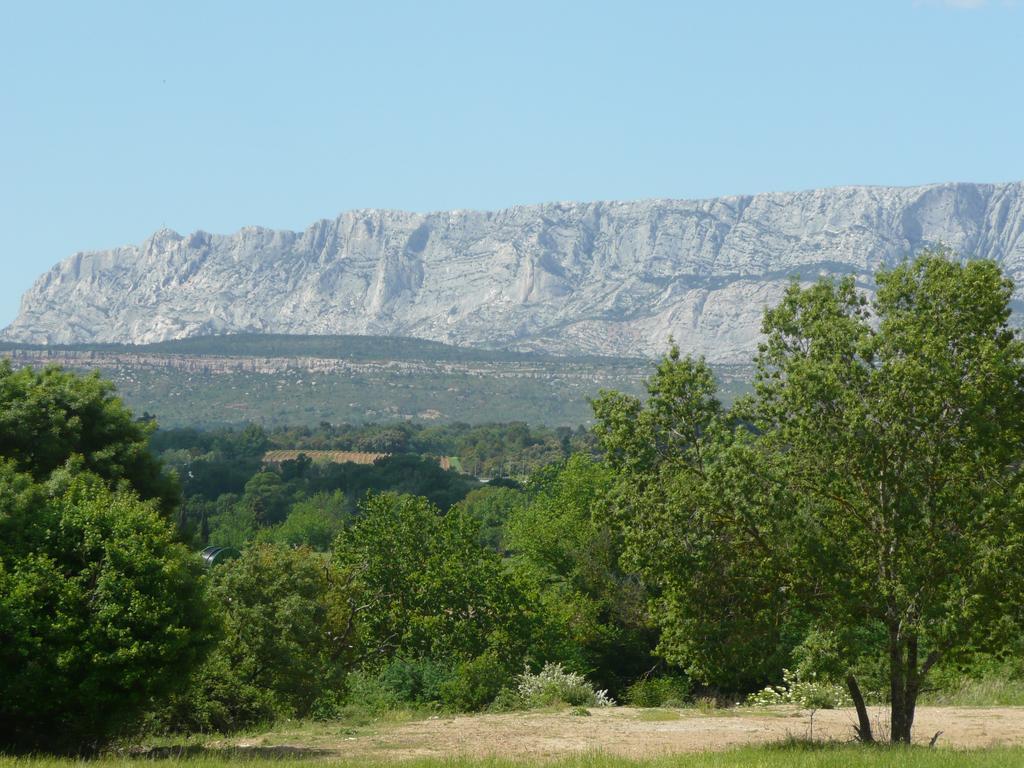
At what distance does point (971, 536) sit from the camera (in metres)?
21.4

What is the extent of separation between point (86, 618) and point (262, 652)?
9.42m

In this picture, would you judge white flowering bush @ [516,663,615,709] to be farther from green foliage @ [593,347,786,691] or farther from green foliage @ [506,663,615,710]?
green foliage @ [593,347,786,691]

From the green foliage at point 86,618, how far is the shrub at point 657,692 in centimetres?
2079

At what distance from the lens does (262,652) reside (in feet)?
103

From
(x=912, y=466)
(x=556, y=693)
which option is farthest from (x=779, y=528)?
(x=556, y=693)

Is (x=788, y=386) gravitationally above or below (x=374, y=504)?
above

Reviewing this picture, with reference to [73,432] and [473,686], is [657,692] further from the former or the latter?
[73,432]

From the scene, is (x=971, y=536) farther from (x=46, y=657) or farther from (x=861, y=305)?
(x=46, y=657)

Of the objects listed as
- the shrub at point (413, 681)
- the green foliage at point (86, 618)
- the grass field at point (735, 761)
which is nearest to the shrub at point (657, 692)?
the shrub at point (413, 681)

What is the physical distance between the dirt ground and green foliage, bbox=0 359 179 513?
7532mm

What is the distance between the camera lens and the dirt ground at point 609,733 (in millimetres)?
23891

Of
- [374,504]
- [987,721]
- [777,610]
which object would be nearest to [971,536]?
[777,610]

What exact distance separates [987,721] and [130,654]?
16876mm

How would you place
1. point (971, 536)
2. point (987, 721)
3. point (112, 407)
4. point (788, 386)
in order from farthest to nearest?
1. point (112, 407)
2. point (987, 721)
3. point (788, 386)
4. point (971, 536)
